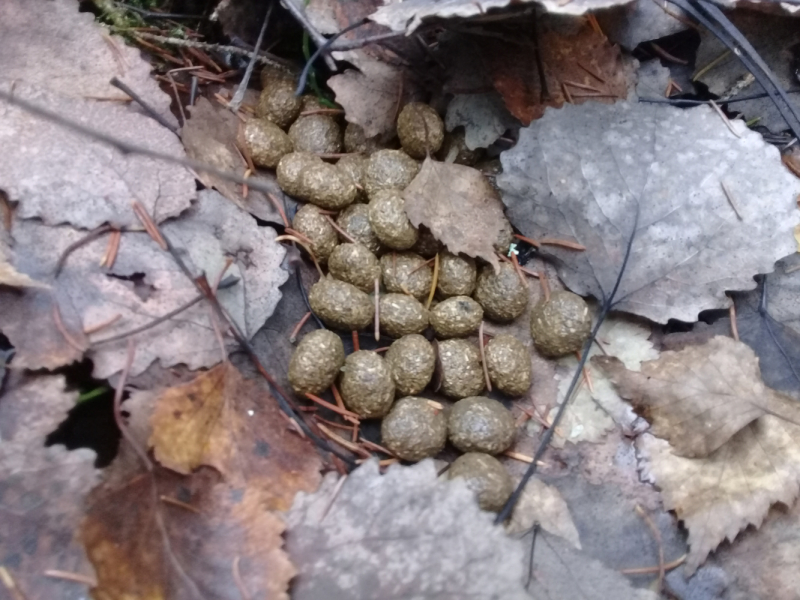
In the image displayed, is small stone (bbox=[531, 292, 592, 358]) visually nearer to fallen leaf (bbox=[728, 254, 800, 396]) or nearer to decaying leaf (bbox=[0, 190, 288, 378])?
fallen leaf (bbox=[728, 254, 800, 396])

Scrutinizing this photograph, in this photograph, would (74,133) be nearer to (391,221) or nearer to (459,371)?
(391,221)

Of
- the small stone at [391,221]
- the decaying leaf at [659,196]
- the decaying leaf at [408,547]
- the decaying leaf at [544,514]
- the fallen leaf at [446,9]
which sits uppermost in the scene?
the fallen leaf at [446,9]

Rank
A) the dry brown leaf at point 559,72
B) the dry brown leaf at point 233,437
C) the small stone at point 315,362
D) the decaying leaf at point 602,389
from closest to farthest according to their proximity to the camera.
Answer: the dry brown leaf at point 233,437 → the small stone at point 315,362 → the decaying leaf at point 602,389 → the dry brown leaf at point 559,72

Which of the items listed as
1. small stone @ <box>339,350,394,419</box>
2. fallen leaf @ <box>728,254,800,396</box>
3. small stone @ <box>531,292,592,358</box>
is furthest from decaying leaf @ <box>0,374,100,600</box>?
fallen leaf @ <box>728,254,800,396</box>

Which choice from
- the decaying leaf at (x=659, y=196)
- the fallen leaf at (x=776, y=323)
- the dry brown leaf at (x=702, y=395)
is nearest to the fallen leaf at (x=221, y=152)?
the decaying leaf at (x=659, y=196)

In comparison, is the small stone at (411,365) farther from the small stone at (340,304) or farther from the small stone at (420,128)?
the small stone at (420,128)

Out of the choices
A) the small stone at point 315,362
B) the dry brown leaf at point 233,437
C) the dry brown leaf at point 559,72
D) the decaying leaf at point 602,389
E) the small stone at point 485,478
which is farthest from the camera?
the dry brown leaf at point 559,72

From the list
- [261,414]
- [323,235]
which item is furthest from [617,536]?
[323,235]
